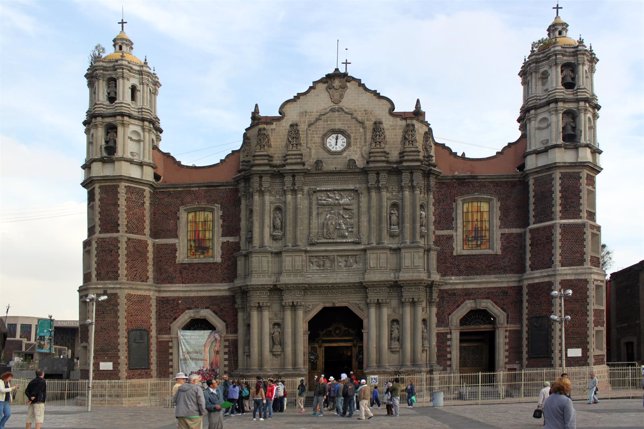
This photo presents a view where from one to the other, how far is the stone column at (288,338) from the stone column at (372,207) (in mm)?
5027

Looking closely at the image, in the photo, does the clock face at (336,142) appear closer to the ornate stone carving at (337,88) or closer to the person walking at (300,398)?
the ornate stone carving at (337,88)

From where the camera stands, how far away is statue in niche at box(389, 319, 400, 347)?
46.0 meters

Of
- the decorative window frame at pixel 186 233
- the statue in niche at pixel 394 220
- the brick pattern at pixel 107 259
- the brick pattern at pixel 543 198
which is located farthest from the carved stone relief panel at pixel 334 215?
the brick pattern at pixel 107 259

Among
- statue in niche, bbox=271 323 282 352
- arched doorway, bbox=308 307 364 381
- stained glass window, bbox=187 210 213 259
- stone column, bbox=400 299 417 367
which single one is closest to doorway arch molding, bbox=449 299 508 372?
stone column, bbox=400 299 417 367

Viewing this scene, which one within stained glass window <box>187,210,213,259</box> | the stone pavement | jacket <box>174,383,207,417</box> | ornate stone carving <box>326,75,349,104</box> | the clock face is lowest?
the stone pavement

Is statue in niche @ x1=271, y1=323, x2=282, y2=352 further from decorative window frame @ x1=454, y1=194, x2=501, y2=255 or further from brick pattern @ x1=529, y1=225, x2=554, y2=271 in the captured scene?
brick pattern @ x1=529, y1=225, x2=554, y2=271

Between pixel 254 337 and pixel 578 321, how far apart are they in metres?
14.8

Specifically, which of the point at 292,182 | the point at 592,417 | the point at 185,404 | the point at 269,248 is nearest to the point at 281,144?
the point at 292,182

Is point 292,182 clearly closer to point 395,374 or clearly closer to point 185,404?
point 395,374

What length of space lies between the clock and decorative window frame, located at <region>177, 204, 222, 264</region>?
20.6 ft

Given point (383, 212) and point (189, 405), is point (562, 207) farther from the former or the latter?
point (189, 405)

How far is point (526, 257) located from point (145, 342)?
18353 mm

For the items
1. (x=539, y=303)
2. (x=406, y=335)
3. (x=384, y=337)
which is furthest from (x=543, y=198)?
(x=384, y=337)

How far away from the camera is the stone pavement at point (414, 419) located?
2986 centimetres
